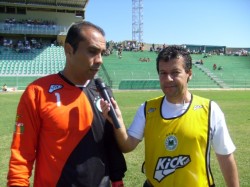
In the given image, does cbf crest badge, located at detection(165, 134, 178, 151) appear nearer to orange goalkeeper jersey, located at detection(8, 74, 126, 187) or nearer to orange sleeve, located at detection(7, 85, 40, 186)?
orange goalkeeper jersey, located at detection(8, 74, 126, 187)

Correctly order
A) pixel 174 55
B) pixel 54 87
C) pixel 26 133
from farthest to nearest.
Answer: pixel 174 55 < pixel 54 87 < pixel 26 133

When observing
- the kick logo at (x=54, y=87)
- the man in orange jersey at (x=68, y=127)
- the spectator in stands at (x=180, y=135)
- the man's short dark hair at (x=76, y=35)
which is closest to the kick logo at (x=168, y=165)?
the spectator in stands at (x=180, y=135)

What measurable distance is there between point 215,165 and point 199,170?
4.62 metres

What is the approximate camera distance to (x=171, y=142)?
8.66 feet

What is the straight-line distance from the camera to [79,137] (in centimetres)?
250

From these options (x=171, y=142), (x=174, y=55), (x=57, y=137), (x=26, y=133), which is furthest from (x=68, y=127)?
(x=174, y=55)

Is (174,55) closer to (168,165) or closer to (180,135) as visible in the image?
(180,135)

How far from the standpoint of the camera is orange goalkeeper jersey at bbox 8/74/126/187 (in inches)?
95.3

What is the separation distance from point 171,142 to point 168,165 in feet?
0.57

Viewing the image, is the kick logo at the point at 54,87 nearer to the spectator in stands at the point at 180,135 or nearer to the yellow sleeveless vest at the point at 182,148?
the spectator in stands at the point at 180,135

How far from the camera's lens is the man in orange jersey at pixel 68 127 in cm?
243

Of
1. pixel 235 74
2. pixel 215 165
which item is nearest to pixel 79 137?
pixel 215 165

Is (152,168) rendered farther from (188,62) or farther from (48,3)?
(48,3)

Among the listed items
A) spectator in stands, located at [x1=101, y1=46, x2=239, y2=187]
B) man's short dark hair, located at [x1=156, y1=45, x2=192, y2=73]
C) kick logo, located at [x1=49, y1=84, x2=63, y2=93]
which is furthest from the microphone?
man's short dark hair, located at [x1=156, y1=45, x2=192, y2=73]
